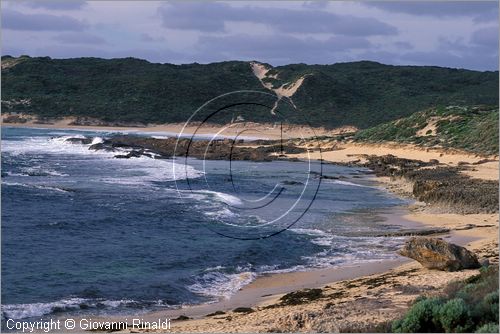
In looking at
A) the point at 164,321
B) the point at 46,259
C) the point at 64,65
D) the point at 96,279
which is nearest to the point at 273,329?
the point at 164,321

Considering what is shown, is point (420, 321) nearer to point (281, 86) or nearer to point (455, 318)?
point (455, 318)

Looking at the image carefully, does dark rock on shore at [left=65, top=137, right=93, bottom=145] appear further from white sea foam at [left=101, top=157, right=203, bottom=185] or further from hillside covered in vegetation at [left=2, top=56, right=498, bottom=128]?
hillside covered in vegetation at [left=2, top=56, right=498, bottom=128]

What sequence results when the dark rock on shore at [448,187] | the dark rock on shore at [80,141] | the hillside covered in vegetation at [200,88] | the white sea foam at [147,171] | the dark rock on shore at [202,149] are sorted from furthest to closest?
the hillside covered in vegetation at [200,88], the dark rock on shore at [80,141], the dark rock on shore at [202,149], the white sea foam at [147,171], the dark rock on shore at [448,187]

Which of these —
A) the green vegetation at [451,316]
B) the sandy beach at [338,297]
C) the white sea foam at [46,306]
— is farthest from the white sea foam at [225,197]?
the green vegetation at [451,316]

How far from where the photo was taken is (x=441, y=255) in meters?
14.4

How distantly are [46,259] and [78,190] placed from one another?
11.9 m

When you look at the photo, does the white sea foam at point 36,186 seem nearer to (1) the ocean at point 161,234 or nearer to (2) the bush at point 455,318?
(1) the ocean at point 161,234

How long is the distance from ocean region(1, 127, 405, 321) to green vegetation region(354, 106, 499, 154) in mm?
12059

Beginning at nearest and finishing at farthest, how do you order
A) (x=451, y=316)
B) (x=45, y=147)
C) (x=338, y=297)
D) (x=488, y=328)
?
(x=488, y=328) < (x=451, y=316) < (x=338, y=297) < (x=45, y=147)

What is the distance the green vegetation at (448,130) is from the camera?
44.8 meters

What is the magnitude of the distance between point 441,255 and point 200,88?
89.1 metres

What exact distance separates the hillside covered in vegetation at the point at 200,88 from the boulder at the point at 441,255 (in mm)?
68549

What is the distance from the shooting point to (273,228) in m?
21.4

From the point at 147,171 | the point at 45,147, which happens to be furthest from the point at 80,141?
the point at 147,171
